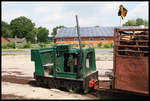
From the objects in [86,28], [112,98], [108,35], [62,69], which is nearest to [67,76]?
[62,69]

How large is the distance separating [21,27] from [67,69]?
253 feet

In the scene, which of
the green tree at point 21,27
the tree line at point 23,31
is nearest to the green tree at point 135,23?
the tree line at point 23,31

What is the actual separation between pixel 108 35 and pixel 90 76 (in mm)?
35714

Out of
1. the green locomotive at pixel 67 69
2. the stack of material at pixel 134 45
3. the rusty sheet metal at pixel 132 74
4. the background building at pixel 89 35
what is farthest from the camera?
the background building at pixel 89 35

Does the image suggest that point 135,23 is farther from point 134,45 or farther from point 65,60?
point 134,45

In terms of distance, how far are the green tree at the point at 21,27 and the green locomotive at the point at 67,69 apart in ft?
241

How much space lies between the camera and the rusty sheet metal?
5535 millimetres

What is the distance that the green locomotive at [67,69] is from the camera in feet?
22.8

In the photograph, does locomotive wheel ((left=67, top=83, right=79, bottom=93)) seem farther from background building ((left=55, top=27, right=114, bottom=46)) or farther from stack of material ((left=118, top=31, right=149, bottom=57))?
background building ((left=55, top=27, right=114, bottom=46))

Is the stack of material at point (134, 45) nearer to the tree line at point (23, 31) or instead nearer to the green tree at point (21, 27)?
the tree line at point (23, 31)

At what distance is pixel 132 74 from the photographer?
226 inches

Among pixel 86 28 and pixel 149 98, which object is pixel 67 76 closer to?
pixel 149 98

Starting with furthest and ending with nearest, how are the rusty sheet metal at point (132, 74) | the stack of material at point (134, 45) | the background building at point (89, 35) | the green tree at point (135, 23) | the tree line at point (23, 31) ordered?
the green tree at point (135, 23) → the tree line at point (23, 31) → the background building at point (89, 35) → the stack of material at point (134, 45) → the rusty sheet metal at point (132, 74)

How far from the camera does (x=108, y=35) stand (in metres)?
41.8
